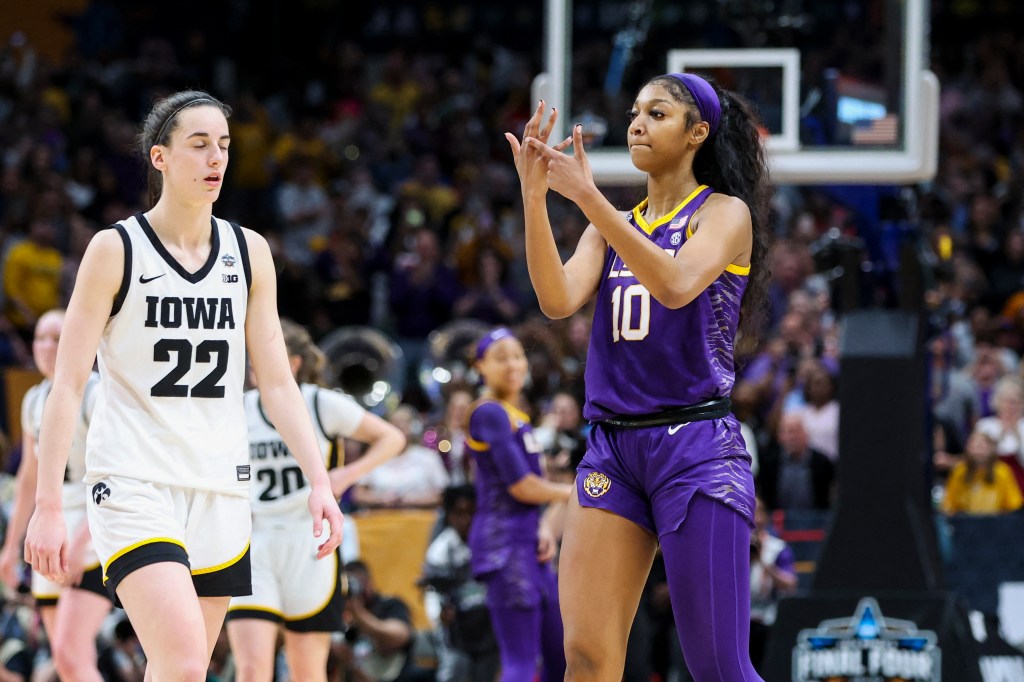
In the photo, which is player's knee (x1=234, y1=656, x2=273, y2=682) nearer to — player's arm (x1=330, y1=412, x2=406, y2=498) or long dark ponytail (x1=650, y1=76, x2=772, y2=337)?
player's arm (x1=330, y1=412, x2=406, y2=498)

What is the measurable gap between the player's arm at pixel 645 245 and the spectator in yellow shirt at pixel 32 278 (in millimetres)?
11179

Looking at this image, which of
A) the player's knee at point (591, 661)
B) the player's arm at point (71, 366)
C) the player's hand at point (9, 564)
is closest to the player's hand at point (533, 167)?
the player's arm at point (71, 366)

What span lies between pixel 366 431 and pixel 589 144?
119 inches

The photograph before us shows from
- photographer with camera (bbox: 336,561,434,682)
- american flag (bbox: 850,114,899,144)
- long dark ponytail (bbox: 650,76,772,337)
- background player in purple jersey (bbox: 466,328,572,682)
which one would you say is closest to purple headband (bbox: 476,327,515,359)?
background player in purple jersey (bbox: 466,328,572,682)

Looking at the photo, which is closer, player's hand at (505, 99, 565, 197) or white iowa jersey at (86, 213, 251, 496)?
player's hand at (505, 99, 565, 197)

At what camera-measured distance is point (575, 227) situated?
14.4 m

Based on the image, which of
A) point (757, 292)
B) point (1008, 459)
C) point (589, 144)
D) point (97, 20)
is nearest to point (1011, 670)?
point (1008, 459)

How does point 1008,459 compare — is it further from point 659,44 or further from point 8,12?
point 8,12

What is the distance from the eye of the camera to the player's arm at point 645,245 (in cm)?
446

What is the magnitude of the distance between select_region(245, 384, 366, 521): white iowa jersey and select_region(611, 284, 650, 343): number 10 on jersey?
7.51ft

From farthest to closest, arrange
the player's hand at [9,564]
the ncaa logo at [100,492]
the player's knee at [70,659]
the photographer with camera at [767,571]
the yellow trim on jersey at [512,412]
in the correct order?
the photographer with camera at [767,571]
the yellow trim on jersey at [512,412]
the player's hand at [9,564]
the player's knee at [70,659]
the ncaa logo at [100,492]

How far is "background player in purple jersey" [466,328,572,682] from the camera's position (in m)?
7.57

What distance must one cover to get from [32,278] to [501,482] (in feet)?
28.1

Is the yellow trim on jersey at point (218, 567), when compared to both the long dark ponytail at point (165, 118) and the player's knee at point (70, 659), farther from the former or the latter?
the player's knee at point (70, 659)
